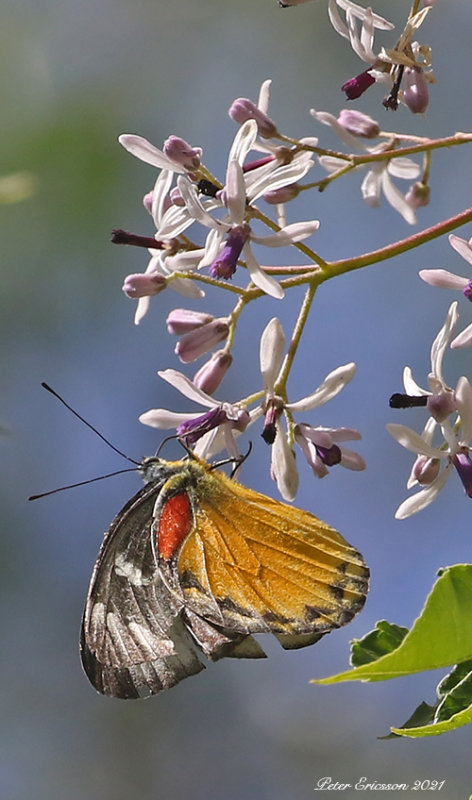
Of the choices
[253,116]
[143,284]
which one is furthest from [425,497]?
[253,116]

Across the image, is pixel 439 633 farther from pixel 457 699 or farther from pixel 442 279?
Result: pixel 442 279

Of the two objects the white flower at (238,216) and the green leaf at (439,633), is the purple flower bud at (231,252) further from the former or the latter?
the green leaf at (439,633)

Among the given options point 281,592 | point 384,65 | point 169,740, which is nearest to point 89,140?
point 169,740

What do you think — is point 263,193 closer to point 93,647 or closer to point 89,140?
point 93,647

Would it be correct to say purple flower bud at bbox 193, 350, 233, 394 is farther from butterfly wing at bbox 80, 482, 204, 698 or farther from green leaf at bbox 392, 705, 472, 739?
green leaf at bbox 392, 705, 472, 739

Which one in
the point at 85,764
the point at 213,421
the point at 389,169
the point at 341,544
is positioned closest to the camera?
the point at 341,544

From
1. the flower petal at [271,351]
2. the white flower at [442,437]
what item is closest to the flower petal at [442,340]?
the white flower at [442,437]
